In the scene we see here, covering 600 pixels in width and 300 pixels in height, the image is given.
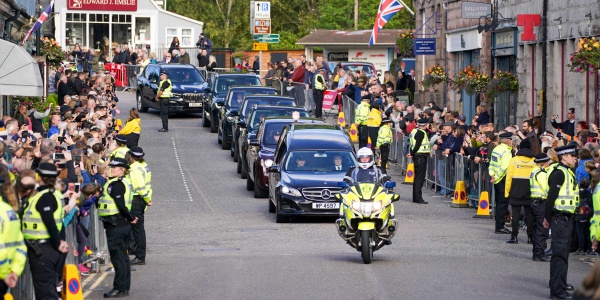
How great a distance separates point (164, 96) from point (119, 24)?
33896mm

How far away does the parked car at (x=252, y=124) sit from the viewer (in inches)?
1225

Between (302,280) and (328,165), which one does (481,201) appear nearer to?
(328,165)

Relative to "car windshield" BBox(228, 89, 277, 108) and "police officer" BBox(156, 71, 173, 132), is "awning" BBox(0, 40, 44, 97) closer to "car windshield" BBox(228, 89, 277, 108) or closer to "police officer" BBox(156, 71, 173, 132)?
"car windshield" BBox(228, 89, 277, 108)

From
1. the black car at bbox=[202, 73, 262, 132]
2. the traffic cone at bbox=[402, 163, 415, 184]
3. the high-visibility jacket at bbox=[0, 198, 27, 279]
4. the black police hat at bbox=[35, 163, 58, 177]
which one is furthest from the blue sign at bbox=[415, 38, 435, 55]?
the high-visibility jacket at bbox=[0, 198, 27, 279]

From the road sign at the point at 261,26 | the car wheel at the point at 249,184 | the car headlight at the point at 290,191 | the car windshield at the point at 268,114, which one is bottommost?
the car wheel at the point at 249,184

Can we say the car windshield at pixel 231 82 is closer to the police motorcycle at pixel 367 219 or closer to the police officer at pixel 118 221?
the police motorcycle at pixel 367 219

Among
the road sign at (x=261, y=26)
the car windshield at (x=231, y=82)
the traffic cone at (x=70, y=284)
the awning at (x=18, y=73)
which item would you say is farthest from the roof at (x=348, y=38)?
the traffic cone at (x=70, y=284)

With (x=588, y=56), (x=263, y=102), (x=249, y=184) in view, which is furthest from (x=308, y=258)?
(x=263, y=102)

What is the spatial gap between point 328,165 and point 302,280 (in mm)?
8061

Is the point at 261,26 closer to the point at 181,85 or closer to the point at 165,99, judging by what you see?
the point at 181,85

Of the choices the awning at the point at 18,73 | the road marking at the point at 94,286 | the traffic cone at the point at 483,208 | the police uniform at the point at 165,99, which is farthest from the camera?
the police uniform at the point at 165,99

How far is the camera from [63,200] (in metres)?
15.0

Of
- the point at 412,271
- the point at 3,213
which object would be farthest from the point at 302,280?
the point at 3,213

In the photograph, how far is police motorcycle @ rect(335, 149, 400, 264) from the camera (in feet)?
59.5
